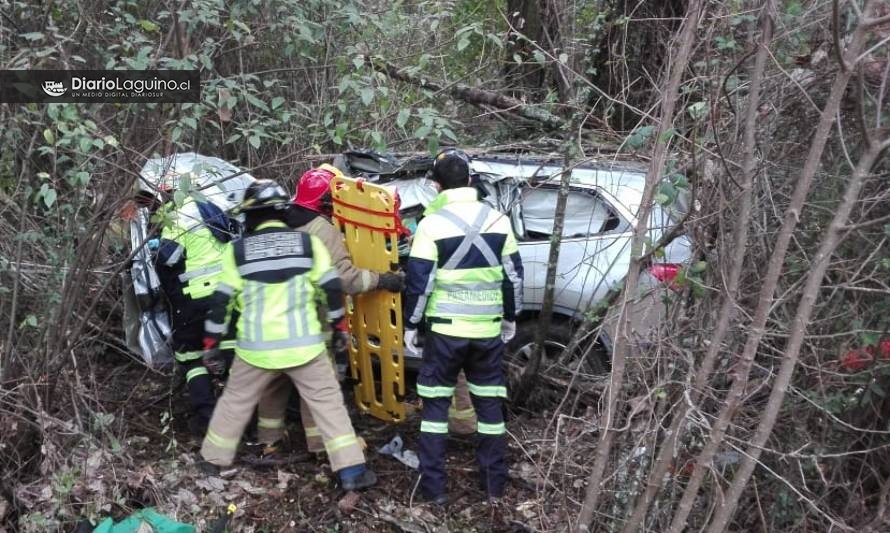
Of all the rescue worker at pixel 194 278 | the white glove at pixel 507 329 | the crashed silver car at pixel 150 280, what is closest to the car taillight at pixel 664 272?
the white glove at pixel 507 329

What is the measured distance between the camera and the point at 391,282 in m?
4.74

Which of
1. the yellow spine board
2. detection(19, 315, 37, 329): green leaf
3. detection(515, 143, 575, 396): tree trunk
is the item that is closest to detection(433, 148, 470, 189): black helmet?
the yellow spine board

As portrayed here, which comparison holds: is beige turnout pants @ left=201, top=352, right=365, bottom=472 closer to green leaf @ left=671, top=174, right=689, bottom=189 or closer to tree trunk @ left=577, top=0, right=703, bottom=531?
tree trunk @ left=577, top=0, right=703, bottom=531

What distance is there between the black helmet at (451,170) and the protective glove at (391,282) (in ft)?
2.21

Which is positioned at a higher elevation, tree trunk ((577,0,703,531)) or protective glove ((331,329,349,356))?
tree trunk ((577,0,703,531))

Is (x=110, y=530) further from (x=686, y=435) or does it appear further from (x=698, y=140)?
(x=698, y=140)

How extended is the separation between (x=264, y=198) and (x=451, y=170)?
1075 millimetres

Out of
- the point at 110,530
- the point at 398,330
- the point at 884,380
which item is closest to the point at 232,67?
the point at 398,330

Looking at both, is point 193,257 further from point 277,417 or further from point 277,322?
point 277,417

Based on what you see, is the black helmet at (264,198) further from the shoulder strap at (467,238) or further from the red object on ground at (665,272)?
the red object on ground at (665,272)

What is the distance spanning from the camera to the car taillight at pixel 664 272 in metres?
3.59

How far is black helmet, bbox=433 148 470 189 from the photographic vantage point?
14.4ft

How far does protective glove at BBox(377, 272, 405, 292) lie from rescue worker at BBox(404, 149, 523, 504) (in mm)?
305

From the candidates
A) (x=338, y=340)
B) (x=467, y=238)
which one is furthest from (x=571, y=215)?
(x=338, y=340)
